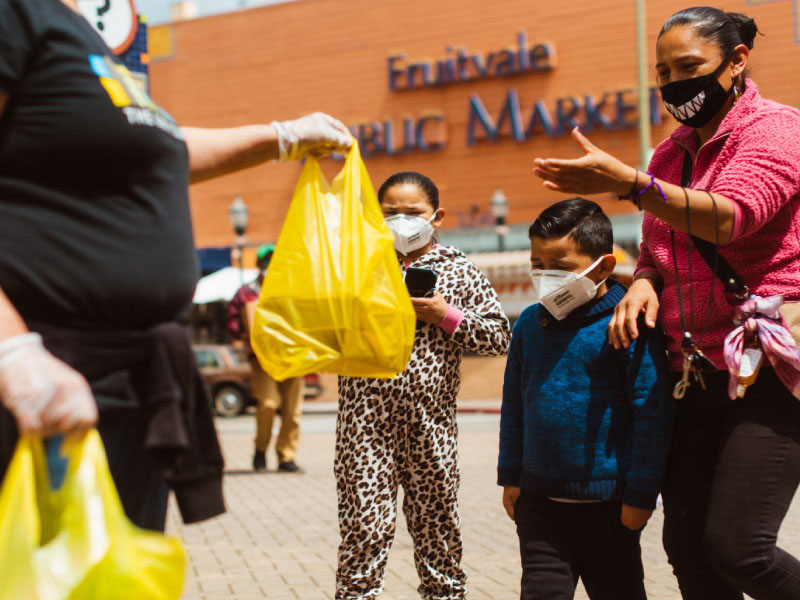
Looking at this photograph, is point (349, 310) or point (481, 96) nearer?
point (349, 310)

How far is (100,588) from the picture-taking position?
183 cm

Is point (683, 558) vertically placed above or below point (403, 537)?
above

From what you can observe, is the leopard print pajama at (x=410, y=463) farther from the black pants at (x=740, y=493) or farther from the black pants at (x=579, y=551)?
the black pants at (x=740, y=493)

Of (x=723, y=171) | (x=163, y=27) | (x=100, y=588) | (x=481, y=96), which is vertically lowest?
(x=100, y=588)

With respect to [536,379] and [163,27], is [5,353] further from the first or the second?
Result: [163,27]

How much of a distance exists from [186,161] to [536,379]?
166 centimetres

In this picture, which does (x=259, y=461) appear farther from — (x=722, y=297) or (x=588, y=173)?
(x=588, y=173)

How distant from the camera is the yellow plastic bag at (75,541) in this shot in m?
1.77

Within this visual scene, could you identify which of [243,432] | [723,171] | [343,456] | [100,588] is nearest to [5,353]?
[100,588]

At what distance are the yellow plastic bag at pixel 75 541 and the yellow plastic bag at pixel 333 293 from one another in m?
1.30

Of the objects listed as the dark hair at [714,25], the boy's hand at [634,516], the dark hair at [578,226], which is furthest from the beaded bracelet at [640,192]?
the boy's hand at [634,516]

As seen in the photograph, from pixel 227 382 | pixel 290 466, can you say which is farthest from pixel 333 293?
pixel 227 382

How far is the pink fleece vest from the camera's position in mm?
2963

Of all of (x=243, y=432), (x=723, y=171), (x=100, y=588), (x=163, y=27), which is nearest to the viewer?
(x=100, y=588)
